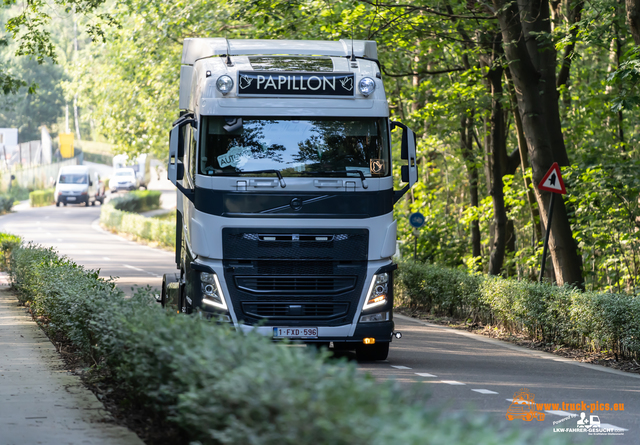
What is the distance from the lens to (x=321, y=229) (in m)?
9.68

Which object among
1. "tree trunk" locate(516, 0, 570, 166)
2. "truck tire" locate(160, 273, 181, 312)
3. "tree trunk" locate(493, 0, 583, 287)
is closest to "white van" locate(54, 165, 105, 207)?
"tree trunk" locate(516, 0, 570, 166)

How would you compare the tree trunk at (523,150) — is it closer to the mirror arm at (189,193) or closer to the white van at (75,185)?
the mirror arm at (189,193)

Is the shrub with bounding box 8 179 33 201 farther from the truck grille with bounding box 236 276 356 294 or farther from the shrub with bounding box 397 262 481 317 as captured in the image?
the truck grille with bounding box 236 276 356 294

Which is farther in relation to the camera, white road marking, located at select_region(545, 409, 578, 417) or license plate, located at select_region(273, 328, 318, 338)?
license plate, located at select_region(273, 328, 318, 338)

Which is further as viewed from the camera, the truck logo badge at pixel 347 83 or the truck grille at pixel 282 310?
the truck logo badge at pixel 347 83

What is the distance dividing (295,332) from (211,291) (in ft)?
3.49

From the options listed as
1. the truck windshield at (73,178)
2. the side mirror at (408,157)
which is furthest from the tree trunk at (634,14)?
the truck windshield at (73,178)

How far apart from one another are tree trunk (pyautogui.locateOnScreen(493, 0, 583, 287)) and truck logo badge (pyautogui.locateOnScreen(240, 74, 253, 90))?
24.4 ft

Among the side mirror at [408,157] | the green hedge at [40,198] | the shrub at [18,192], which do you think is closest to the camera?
the side mirror at [408,157]

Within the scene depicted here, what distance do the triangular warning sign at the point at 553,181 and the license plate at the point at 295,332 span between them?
6.94 m

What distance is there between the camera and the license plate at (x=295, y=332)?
31.9 ft

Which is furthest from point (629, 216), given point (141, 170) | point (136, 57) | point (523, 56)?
point (141, 170)

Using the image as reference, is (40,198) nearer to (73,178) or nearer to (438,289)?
(73,178)

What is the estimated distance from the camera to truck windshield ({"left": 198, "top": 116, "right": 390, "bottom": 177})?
9680 mm
